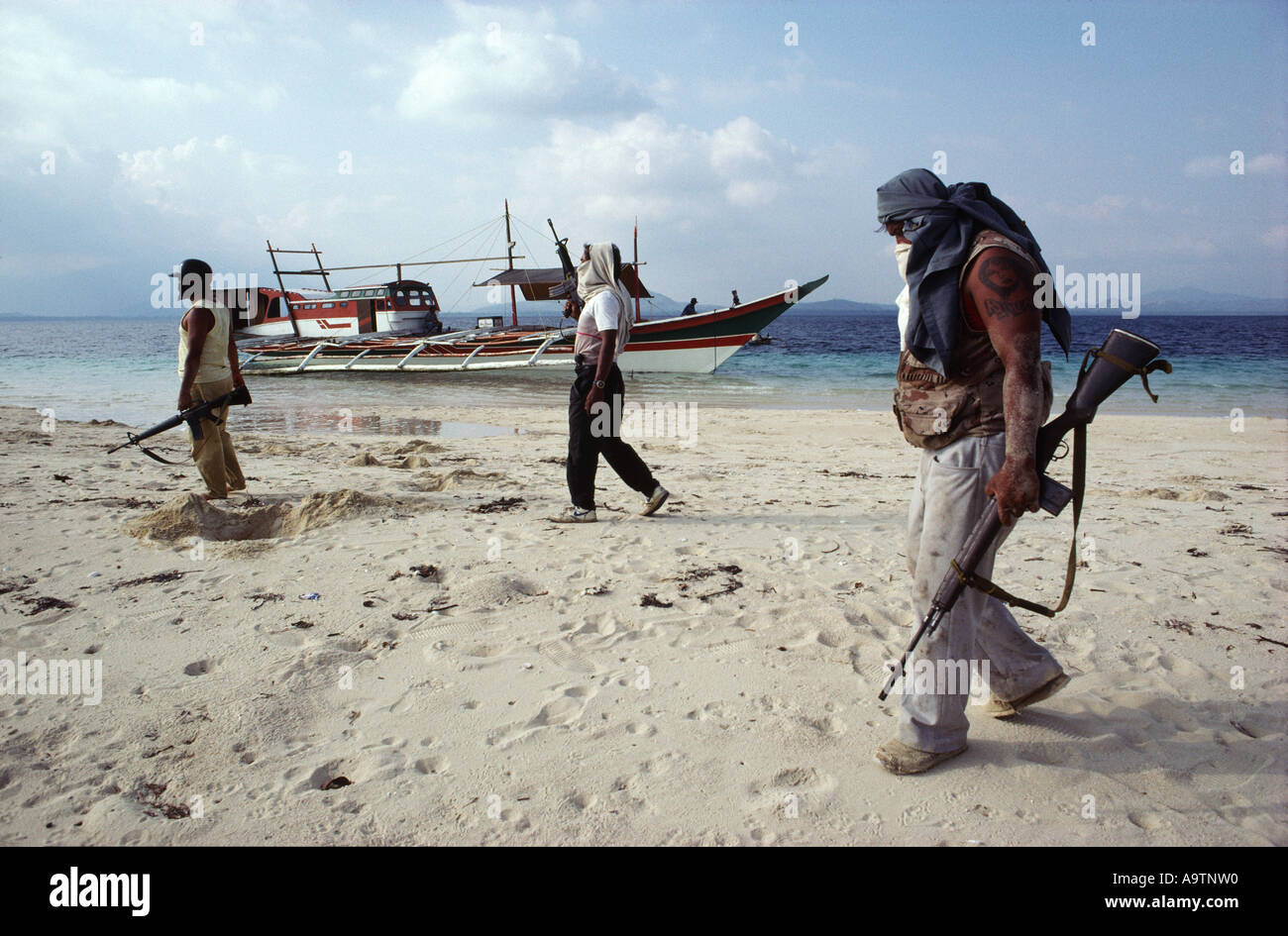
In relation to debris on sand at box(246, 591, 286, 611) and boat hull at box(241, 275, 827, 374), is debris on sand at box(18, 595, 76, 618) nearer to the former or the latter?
debris on sand at box(246, 591, 286, 611)

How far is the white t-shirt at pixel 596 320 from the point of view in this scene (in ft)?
16.6

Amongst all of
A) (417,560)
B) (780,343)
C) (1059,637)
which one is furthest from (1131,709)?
(780,343)

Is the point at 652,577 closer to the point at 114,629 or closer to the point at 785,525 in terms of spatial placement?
the point at 785,525

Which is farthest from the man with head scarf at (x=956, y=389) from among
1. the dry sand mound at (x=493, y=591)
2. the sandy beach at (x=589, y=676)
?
the dry sand mound at (x=493, y=591)

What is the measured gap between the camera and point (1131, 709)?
9.30 feet

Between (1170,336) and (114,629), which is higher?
(1170,336)

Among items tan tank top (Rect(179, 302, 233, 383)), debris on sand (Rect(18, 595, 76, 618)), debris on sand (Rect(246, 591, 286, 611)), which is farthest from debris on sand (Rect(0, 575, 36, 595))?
tan tank top (Rect(179, 302, 233, 383))

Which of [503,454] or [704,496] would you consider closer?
[704,496]

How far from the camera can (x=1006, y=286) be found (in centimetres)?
210

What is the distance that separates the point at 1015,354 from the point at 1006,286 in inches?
7.6

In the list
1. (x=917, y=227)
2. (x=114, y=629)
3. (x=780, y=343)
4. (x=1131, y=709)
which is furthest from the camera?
(x=780, y=343)

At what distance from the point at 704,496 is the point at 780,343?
1962 inches

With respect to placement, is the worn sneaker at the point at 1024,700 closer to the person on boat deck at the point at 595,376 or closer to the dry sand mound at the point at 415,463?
the person on boat deck at the point at 595,376

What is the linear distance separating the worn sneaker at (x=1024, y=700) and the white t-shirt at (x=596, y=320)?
10.6 ft
